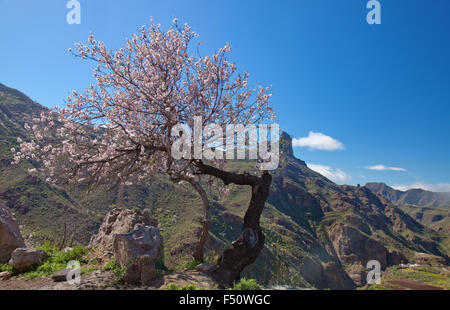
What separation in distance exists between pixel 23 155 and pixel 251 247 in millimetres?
8648

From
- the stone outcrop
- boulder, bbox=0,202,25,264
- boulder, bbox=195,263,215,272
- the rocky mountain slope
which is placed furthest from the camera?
the stone outcrop

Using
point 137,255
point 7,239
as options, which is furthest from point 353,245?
point 7,239

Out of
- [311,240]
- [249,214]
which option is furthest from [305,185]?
[249,214]

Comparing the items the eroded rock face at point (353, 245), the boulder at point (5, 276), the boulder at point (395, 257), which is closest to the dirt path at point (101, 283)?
the boulder at point (5, 276)

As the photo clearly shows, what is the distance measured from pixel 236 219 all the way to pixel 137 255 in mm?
70662

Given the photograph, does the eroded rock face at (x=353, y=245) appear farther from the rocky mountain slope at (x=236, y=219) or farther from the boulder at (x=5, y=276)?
the boulder at (x=5, y=276)

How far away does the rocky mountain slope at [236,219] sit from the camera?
33844mm

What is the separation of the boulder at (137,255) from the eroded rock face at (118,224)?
2.31m

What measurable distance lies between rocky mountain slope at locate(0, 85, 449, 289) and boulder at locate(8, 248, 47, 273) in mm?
2584

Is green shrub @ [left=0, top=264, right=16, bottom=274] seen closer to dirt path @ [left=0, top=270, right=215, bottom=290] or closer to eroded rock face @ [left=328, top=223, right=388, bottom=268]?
dirt path @ [left=0, top=270, right=215, bottom=290]

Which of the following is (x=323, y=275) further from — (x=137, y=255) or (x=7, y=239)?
(x=7, y=239)

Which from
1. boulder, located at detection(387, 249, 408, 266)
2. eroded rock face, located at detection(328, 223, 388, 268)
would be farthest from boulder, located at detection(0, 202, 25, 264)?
eroded rock face, located at detection(328, 223, 388, 268)

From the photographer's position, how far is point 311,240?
105m

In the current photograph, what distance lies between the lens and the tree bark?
829 centimetres
